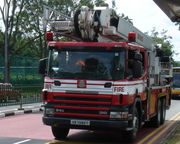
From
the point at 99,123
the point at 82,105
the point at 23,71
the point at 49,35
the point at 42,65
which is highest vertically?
the point at 49,35

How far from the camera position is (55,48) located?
898 centimetres

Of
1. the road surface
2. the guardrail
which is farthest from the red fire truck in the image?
the guardrail

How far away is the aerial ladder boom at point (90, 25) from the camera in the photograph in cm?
888

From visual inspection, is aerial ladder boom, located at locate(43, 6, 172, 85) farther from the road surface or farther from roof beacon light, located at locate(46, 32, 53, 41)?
the road surface

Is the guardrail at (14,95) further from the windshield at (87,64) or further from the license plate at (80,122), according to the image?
the license plate at (80,122)

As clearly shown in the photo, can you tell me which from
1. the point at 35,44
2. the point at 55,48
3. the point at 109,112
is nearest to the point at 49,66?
the point at 55,48

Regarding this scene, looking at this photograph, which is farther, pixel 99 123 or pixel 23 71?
pixel 23 71

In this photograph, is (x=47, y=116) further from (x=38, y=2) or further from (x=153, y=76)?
(x=38, y=2)

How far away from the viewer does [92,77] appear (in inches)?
336

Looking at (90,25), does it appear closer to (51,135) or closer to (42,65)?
(42,65)

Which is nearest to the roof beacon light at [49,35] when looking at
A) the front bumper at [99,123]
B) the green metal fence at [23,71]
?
the front bumper at [99,123]

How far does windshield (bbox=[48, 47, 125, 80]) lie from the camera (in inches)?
336

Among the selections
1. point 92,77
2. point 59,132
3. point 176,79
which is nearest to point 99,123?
point 92,77

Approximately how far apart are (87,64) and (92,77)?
341 mm
